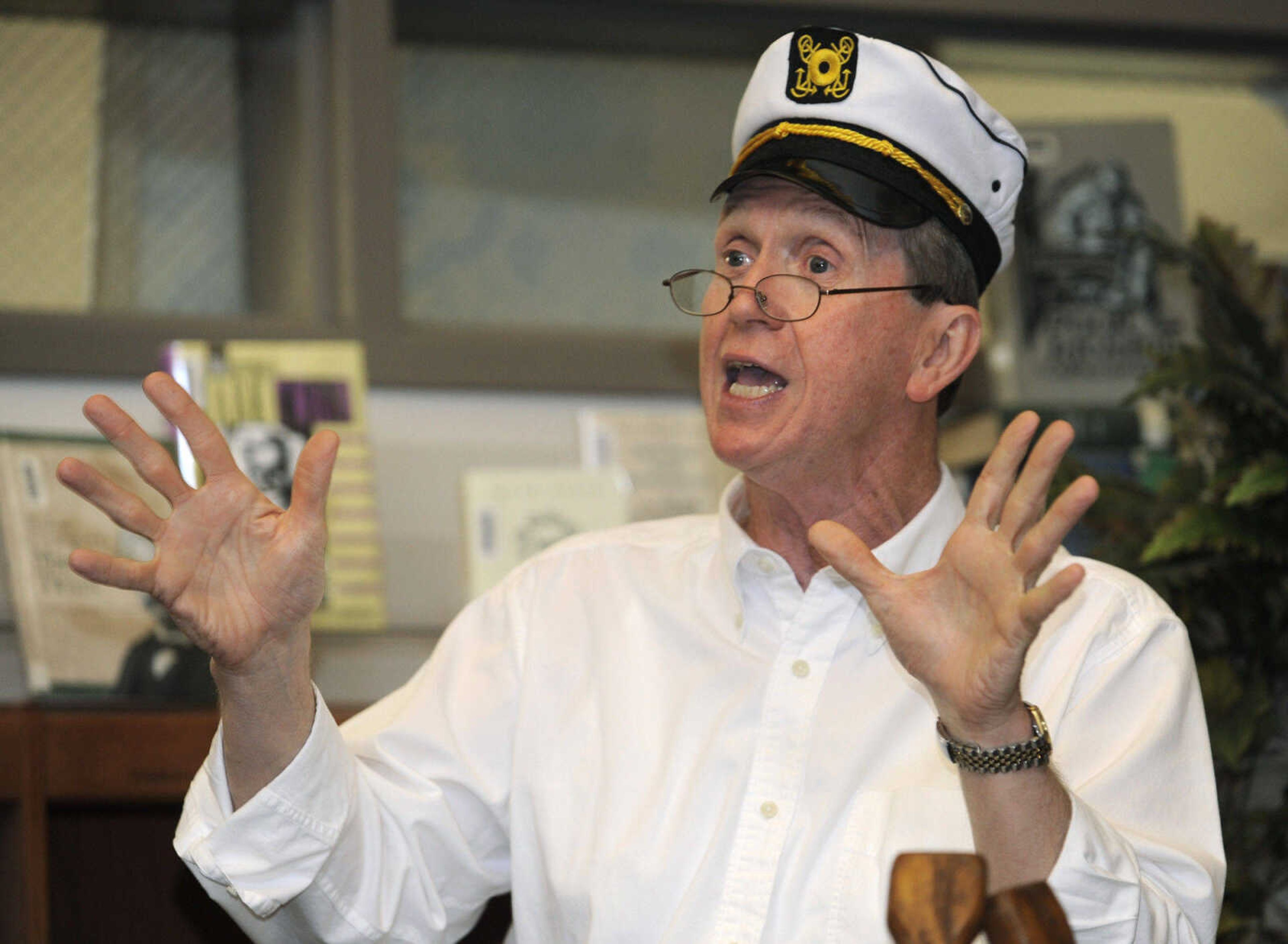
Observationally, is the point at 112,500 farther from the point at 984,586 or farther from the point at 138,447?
the point at 984,586

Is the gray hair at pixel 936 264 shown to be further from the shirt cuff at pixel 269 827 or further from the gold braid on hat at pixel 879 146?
the shirt cuff at pixel 269 827

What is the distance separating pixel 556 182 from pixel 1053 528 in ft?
6.17

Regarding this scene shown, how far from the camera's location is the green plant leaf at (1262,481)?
2221mm

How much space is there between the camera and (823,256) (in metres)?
1.66

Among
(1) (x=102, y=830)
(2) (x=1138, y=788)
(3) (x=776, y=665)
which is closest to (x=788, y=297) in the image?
(3) (x=776, y=665)

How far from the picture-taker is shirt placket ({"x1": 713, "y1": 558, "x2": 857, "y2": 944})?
4.87ft

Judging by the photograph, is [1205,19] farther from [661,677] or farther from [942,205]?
[661,677]

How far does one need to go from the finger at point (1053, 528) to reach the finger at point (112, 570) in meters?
0.72

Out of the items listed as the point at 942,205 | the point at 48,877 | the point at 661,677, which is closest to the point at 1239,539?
the point at 942,205

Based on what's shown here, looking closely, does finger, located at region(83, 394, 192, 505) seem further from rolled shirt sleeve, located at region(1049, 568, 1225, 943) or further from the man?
rolled shirt sleeve, located at region(1049, 568, 1225, 943)

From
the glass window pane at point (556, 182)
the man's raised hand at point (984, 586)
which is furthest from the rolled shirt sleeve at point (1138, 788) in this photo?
the glass window pane at point (556, 182)

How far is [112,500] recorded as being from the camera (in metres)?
1.31

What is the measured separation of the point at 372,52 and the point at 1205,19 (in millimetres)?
1659

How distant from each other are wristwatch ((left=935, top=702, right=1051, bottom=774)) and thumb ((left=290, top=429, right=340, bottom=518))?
0.59 metres
